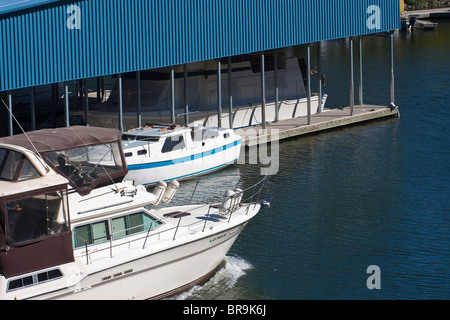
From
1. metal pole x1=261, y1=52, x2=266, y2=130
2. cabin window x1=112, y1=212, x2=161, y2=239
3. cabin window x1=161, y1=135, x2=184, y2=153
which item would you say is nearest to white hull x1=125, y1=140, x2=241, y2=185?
cabin window x1=161, y1=135, x2=184, y2=153

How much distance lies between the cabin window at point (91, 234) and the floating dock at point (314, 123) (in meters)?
14.8

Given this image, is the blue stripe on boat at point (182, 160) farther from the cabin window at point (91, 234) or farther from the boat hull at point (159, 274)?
the cabin window at point (91, 234)

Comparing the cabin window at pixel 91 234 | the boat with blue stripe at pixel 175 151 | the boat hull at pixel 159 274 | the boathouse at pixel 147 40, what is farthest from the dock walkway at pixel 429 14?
the cabin window at pixel 91 234

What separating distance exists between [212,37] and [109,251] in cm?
1512

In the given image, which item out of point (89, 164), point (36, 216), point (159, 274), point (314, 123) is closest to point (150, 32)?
point (314, 123)

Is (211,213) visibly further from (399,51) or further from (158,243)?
(399,51)

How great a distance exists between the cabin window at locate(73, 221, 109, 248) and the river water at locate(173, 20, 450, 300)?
258cm

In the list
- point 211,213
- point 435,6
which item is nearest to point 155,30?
point 211,213

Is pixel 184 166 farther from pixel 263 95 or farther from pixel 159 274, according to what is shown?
pixel 159 274

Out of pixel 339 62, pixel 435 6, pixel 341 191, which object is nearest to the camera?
pixel 341 191

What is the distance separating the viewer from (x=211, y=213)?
66.2ft

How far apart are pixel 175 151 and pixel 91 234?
412 inches

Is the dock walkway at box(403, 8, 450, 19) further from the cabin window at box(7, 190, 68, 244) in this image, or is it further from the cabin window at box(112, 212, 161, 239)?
the cabin window at box(7, 190, 68, 244)

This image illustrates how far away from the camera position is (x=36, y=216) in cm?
1672
